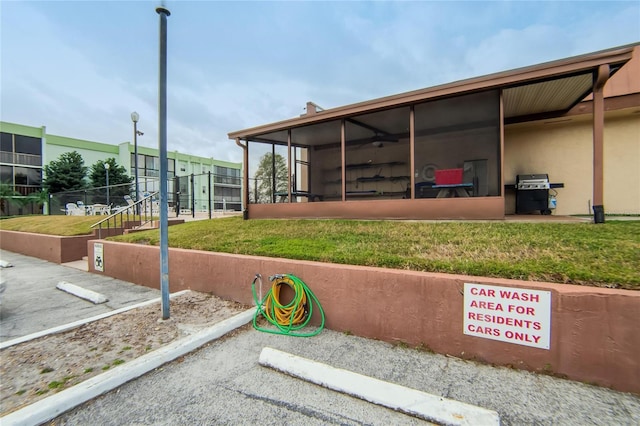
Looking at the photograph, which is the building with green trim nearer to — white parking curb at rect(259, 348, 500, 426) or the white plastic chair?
the white plastic chair

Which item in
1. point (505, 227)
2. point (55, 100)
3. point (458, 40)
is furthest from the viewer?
point (55, 100)

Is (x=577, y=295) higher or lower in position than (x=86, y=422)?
higher

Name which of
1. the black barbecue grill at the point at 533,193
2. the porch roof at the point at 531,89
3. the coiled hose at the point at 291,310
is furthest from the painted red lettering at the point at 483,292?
the black barbecue grill at the point at 533,193

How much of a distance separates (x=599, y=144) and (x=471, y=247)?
316cm

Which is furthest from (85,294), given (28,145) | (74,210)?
(28,145)

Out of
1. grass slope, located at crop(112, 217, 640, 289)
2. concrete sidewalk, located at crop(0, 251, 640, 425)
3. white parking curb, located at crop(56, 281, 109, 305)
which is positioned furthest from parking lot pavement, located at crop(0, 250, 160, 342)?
concrete sidewalk, located at crop(0, 251, 640, 425)

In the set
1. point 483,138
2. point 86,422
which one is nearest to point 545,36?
point 483,138

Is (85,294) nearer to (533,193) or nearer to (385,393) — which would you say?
(385,393)

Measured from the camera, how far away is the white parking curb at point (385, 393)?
1.64 m

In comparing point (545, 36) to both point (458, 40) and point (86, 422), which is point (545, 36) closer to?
point (458, 40)

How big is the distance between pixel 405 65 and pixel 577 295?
14.4 meters

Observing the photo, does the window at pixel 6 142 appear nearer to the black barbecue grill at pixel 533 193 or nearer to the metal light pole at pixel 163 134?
the metal light pole at pixel 163 134

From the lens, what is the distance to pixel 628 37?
23.6 ft

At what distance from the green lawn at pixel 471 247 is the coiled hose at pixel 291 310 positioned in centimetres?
41
